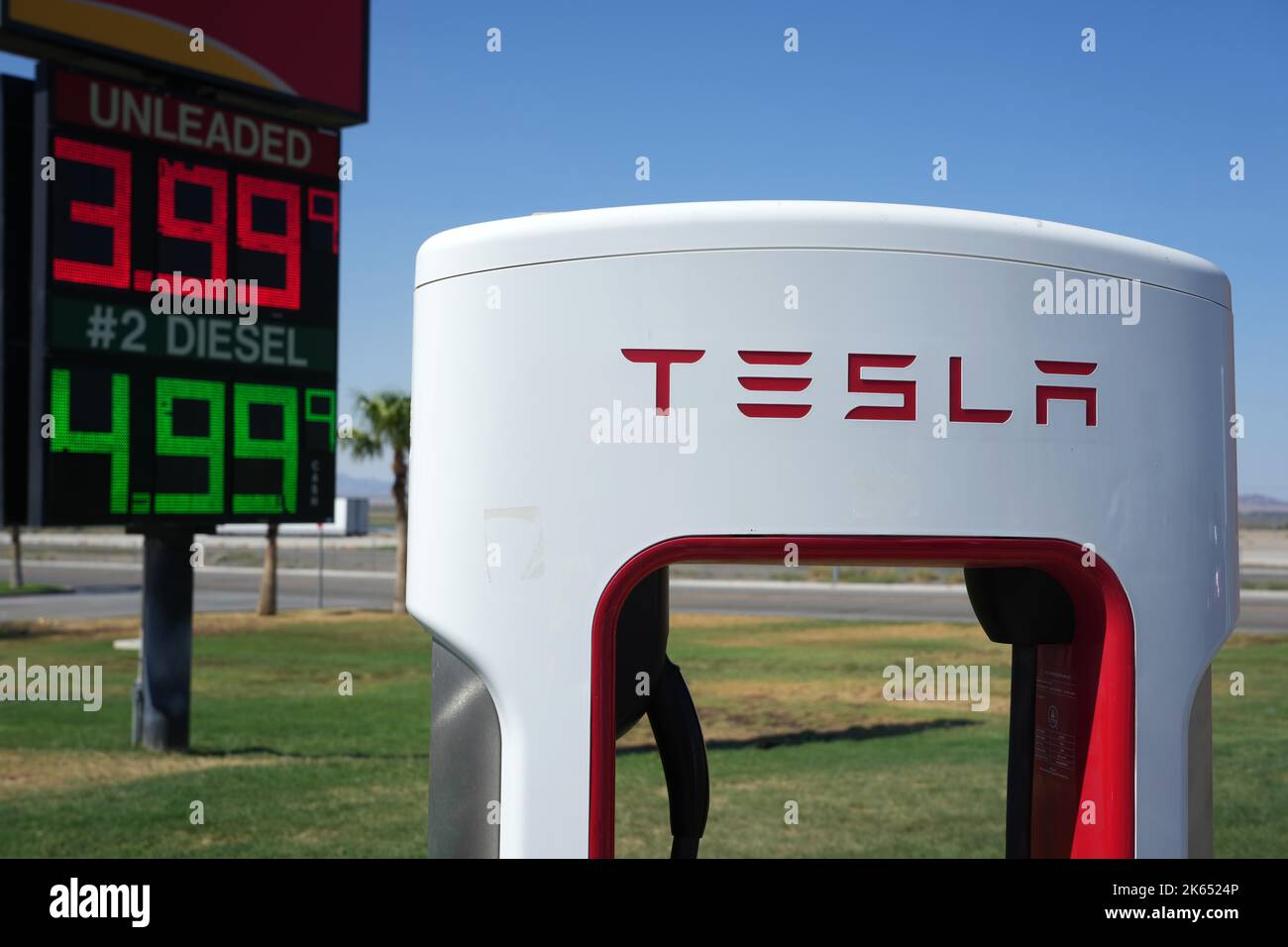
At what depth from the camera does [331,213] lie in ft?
33.4

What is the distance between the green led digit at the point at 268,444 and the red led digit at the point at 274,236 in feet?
2.37

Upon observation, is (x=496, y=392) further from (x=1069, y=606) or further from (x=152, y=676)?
(x=152, y=676)

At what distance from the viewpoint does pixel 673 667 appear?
10.9 feet

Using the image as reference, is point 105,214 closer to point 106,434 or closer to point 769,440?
point 106,434

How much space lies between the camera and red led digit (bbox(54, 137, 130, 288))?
8773 mm

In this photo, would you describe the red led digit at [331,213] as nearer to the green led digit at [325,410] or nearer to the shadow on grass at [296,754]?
the green led digit at [325,410]

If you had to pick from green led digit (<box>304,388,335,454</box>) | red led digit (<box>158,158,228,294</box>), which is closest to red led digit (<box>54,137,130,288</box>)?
red led digit (<box>158,158,228,294</box>)

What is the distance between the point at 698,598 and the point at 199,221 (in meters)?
22.5

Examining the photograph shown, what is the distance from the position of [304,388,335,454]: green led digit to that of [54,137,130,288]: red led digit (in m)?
1.66

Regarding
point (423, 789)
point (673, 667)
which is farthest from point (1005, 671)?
point (673, 667)

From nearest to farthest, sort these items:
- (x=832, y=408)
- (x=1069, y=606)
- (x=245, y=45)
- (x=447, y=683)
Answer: (x=832, y=408) < (x=447, y=683) < (x=1069, y=606) < (x=245, y=45)

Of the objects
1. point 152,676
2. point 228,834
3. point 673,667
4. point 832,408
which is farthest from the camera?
point 152,676

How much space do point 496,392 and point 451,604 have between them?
44cm

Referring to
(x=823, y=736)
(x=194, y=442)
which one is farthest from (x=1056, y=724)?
(x=823, y=736)
